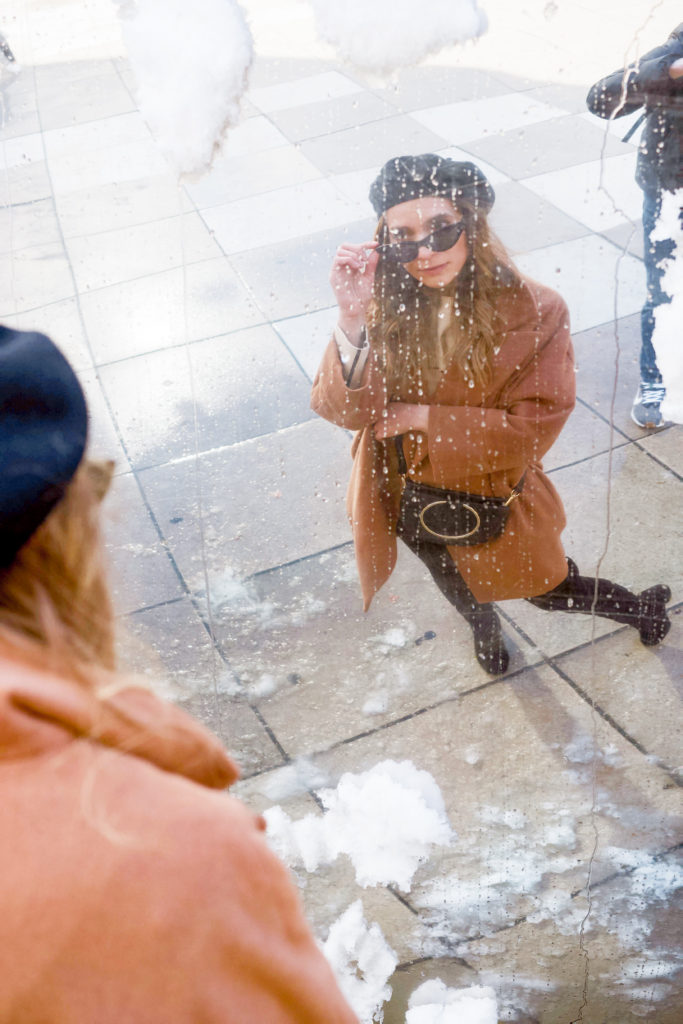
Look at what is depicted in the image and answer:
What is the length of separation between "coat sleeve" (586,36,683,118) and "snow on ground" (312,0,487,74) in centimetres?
26

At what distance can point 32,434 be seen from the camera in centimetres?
82

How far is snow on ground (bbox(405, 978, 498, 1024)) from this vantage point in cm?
205

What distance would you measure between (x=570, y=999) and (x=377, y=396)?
151 centimetres

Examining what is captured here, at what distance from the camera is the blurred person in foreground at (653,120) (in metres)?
1.57

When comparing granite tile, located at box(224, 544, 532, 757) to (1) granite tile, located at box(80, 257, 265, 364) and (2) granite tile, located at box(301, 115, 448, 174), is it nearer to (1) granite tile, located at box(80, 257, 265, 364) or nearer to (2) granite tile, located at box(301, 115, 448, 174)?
(1) granite tile, located at box(80, 257, 265, 364)

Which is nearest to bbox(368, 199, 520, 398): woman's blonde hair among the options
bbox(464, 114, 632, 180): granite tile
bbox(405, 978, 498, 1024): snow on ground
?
bbox(464, 114, 632, 180): granite tile

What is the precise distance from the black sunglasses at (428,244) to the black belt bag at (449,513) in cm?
43

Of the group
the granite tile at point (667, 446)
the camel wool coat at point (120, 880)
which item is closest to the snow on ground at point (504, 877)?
the granite tile at point (667, 446)

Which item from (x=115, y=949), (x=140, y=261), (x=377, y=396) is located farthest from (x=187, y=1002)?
(x=140, y=261)

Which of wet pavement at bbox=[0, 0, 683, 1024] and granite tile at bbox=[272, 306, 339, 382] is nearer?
wet pavement at bbox=[0, 0, 683, 1024]

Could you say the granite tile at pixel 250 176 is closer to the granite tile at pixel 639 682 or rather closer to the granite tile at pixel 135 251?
the granite tile at pixel 135 251

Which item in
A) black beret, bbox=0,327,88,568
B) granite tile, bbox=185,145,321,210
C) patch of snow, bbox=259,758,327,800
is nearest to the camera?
black beret, bbox=0,327,88,568

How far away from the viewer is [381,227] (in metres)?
1.78

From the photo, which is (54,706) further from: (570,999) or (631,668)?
(631,668)
